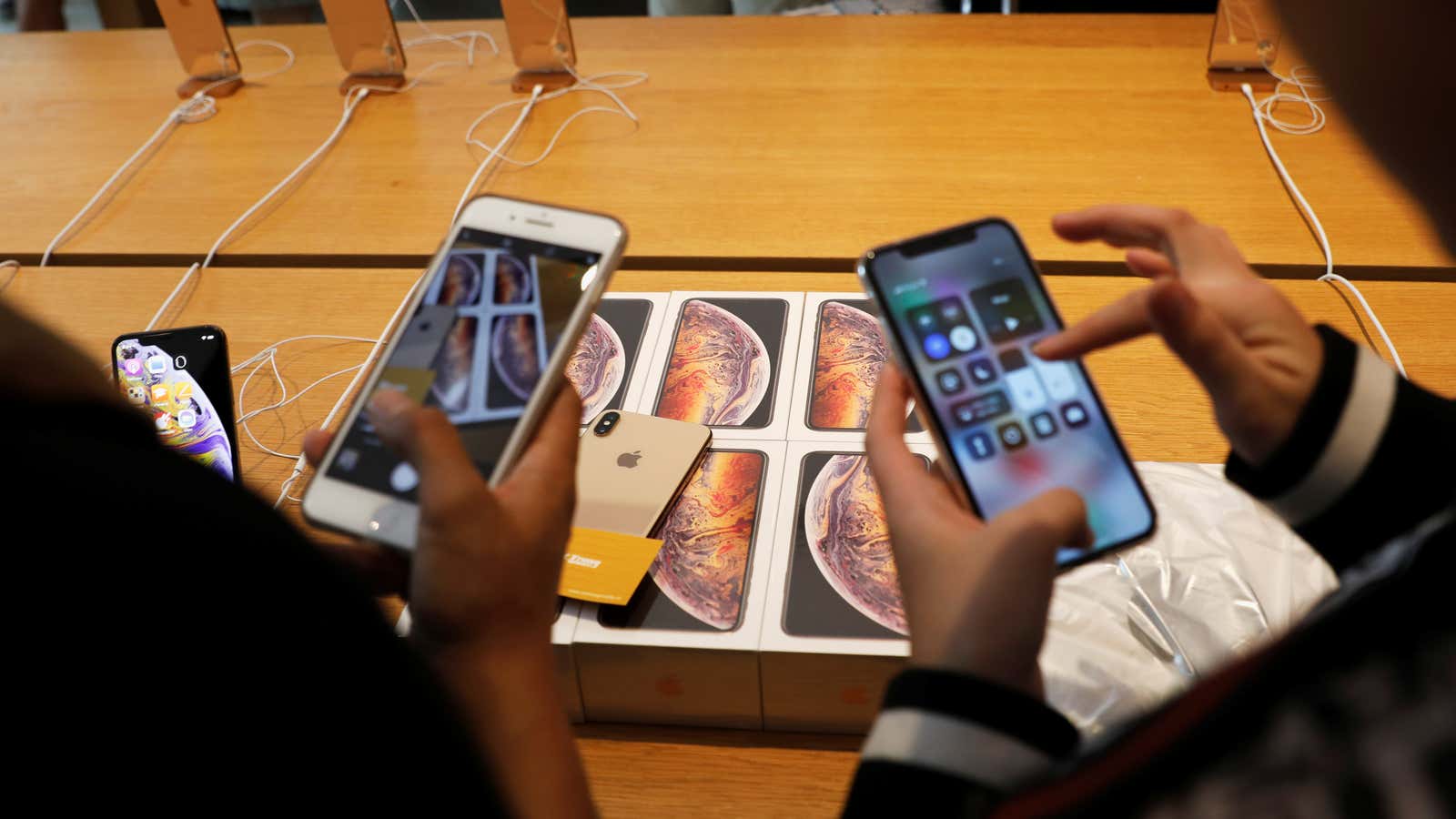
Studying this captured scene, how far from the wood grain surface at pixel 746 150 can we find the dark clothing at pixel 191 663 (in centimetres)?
82

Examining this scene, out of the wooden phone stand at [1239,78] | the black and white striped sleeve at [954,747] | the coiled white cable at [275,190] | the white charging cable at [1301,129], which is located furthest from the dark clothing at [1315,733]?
the wooden phone stand at [1239,78]

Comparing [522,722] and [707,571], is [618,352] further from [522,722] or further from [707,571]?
[522,722]

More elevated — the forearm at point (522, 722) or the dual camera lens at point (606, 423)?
the forearm at point (522, 722)

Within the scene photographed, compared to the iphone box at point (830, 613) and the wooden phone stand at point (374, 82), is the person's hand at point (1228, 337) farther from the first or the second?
the wooden phone stand at point (374, 82)

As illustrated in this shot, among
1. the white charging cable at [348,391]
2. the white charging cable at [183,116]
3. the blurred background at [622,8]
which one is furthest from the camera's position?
the blurred background at [622,8]

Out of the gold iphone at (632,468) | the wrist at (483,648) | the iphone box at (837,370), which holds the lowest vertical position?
the iphone box at (837,370)

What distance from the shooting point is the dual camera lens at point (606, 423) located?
0.81 m

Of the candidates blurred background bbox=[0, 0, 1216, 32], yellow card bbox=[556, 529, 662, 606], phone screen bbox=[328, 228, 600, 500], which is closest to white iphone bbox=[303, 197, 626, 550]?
phone screen bbox=[328, 228, 600, 500]

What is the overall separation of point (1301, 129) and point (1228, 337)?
815 mm

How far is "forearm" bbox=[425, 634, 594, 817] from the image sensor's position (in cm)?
48

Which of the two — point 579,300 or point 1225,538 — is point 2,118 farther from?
point 1225,538

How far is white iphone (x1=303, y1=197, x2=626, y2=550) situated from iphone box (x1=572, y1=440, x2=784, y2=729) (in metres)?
0.15

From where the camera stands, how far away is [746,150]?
123cm

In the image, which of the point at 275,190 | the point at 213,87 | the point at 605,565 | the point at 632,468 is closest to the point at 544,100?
the point at 275,190
